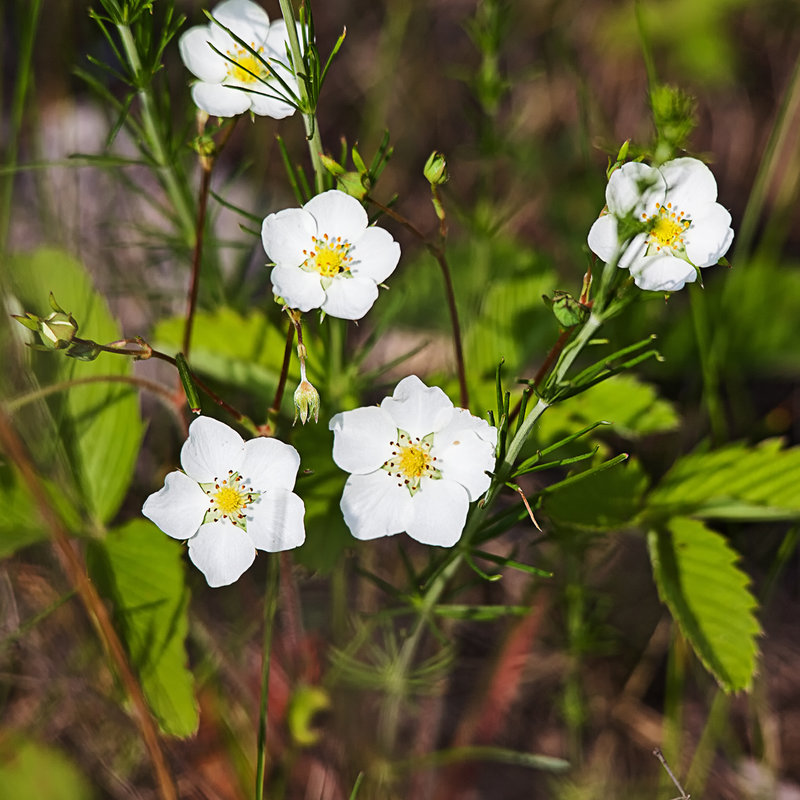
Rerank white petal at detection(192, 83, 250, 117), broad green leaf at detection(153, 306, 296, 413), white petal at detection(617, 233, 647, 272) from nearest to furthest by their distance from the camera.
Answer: white petal at detection(617, 233, 647, 272), white petal at detection(192, 83, 250, 117), broad green leaf at detection(153, 306, 296, 413)

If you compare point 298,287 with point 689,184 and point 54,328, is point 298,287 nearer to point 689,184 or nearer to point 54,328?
point 54,328

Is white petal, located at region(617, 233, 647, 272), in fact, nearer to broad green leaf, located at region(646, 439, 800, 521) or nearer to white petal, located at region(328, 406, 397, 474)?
white petal, located at region(328, 406, 397, 474)

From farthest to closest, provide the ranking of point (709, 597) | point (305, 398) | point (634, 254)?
point (709, 597), point (305, 398), point (634, 254)

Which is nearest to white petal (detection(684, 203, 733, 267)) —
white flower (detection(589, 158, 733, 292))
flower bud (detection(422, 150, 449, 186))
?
white flower (detection(589, 158, 733, 292))

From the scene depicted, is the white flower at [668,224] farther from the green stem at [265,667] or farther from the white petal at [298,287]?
the green stem at [265,667]

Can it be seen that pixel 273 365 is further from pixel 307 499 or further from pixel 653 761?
pixel 653 761

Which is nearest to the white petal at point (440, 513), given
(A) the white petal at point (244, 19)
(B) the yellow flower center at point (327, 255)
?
(B) the yellow flower center at point (327, 255)

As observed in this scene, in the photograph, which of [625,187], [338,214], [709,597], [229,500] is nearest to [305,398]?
[229,500]

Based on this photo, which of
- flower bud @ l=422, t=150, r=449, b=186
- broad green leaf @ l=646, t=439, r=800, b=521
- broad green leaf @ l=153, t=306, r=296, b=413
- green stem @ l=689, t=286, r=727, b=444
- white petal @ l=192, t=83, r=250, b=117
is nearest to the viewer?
flower bud @ l=422, t=150, r=449, b=186
